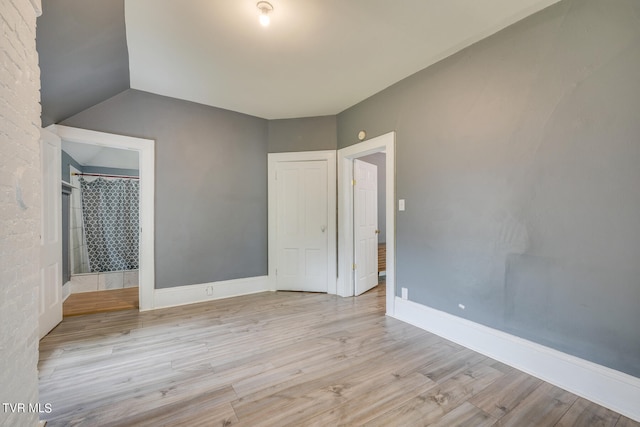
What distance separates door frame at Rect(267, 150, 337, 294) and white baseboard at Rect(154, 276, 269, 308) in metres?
0.24

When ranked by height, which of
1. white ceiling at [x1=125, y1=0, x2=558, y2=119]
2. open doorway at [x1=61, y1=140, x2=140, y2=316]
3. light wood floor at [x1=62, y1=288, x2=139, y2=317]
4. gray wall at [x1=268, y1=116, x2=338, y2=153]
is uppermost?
white ceiling at [x1=125, y1=0, x2=558, y2=119]

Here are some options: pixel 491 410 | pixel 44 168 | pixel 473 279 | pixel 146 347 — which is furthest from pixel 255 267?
pixel 491 410

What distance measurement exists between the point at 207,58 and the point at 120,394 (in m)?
2.72

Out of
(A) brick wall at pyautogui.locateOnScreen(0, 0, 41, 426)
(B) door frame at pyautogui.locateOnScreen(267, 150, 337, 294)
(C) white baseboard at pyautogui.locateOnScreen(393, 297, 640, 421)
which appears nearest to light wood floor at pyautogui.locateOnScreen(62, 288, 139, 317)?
(B) door frame at pyautogui.locateOnScreen(267, 150, 337, 294)

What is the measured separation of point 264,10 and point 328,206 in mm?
2435

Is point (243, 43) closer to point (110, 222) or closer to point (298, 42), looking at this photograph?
point (298, 42)

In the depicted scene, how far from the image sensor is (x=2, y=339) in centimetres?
101

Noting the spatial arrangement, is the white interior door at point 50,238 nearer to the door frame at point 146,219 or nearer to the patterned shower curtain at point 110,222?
the door frame at point 146,219

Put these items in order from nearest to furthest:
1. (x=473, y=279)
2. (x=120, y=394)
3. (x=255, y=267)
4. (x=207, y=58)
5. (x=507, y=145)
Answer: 1. (x=120, y=394)
2. (x=507, y=145)
3. (x=473, y=279)
4. (x=207, y=58)
5. (x=255, y=267)

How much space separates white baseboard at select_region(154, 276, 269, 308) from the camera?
10.7ft

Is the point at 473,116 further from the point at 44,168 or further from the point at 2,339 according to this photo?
the point at 44,168

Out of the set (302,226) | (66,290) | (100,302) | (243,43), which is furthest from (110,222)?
(243,43)

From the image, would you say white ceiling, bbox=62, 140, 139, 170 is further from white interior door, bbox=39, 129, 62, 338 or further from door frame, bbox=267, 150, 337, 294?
door frame, bbox=267, 150, 337, 294

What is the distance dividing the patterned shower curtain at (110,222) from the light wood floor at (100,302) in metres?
0.65
